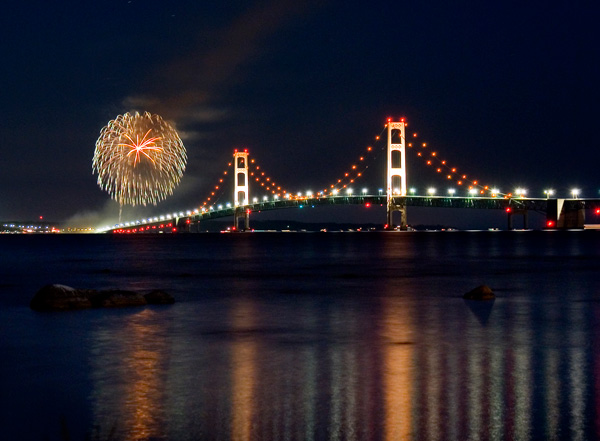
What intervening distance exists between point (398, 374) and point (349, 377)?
1.88 feet

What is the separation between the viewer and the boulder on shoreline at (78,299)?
49.7 ft

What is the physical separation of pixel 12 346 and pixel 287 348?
3889 millimetres

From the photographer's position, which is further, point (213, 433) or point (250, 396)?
point (250, 396)

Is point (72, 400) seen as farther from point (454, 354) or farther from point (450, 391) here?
point (454, 354)

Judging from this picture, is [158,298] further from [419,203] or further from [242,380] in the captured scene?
[419,203]

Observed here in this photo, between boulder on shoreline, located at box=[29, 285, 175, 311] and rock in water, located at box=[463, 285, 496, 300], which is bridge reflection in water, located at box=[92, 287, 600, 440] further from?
rock in water, located at box=[463, 285, 496, 300]

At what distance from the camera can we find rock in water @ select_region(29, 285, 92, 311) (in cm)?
1511

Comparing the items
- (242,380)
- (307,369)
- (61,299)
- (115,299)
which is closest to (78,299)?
(61,299)

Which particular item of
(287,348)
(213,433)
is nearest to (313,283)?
(287,348)

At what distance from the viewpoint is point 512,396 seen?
7797mm

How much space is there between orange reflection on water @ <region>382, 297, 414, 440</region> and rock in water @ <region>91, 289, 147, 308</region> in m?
4.77

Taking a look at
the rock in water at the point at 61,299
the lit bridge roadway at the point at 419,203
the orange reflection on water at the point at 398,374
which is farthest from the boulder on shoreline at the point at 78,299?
the lit bridge roadway at the point at 419,203

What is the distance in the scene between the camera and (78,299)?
49.6 ft

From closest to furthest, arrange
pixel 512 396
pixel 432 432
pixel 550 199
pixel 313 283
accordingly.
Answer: pixel 432 432, pixel 512 396, pixel 313 283, pixel 550 199
